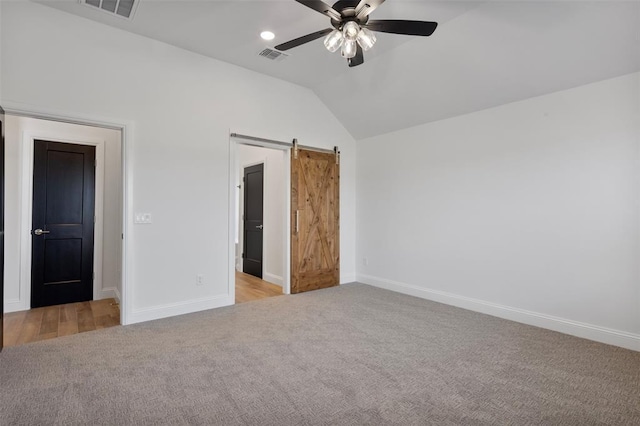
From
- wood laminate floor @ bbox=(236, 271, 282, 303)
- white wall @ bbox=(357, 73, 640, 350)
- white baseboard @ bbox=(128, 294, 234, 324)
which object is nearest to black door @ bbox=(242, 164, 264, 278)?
wood laminate floor @ bbox=(236, 271, 282, 303)

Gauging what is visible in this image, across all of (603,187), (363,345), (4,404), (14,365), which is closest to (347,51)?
(363,345)

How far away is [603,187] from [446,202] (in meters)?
1.65

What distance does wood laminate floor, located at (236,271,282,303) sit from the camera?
15.4ft

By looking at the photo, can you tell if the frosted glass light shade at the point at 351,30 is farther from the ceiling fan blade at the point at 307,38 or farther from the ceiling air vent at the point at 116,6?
the ceiling air vent at the point at 116,6

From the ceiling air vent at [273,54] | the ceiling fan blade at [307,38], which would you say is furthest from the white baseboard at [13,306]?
the ceiling fan blade at [307,38]

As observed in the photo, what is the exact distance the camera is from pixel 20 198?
3.96 metres

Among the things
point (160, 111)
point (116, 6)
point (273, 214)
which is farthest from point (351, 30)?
point (273, 214)

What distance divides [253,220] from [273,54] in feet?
10.5

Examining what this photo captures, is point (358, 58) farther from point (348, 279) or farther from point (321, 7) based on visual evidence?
point (348, 279)

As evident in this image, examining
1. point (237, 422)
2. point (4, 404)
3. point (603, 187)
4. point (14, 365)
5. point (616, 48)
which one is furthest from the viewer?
point (603, 187)

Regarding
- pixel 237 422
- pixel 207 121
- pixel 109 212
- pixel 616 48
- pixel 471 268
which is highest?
pixel 616 48

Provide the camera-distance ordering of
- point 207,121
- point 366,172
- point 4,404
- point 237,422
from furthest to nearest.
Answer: point 366,172
point 207,121
point 4,404
point 237,422

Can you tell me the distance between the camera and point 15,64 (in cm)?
Answer: 293

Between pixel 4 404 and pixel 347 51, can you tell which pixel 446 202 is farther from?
pixel 4 404
